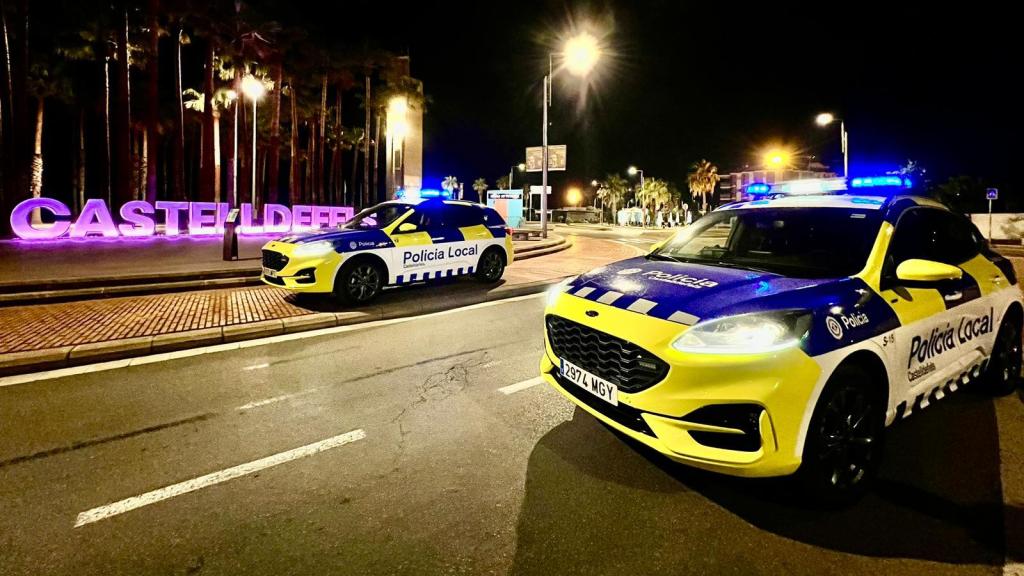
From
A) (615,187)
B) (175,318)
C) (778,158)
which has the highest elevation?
(615,187)

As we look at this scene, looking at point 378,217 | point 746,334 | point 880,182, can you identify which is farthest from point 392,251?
point 746,334

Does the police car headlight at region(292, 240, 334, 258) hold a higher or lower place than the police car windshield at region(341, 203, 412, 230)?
lower

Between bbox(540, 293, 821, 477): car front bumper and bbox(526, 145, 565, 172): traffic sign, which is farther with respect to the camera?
bbox(526, 145, 565, 172): traffic sign

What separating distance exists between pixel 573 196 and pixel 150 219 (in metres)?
104

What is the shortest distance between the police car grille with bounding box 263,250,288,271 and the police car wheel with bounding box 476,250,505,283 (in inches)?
147

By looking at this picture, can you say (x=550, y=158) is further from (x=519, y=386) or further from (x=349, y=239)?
(x=519, y=386)

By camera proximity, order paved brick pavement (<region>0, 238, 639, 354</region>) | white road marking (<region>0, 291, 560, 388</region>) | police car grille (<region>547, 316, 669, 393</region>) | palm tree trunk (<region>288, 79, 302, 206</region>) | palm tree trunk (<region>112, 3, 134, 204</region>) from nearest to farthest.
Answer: police car grille (<region>547, 316, 669, 393</region>)
white road marking (<region>0, 291, 560, 388</region>)
paved brick pavement (<region>0, 238, 639, 354</region>)
palm tree trunk (<region>112, 3, 134, 204</region>)
palm tree trunk (<region>288, 79, 302, 206</region>)

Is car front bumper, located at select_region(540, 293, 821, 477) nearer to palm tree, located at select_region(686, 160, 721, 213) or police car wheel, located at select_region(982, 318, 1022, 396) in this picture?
police car wheel, located at select_region(982, 318, 1022, 396)

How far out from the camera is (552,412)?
4.02 meters

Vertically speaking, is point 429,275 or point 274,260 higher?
point 274,260

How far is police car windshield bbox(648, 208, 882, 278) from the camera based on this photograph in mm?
3244

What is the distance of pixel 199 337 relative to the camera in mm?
6086

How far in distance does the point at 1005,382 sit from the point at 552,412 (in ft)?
12.7

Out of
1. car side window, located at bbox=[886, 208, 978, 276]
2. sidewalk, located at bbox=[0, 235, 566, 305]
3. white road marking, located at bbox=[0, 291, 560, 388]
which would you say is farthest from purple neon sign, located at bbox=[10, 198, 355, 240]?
car side window, located at bbox=[886, 208, 978, 276]
